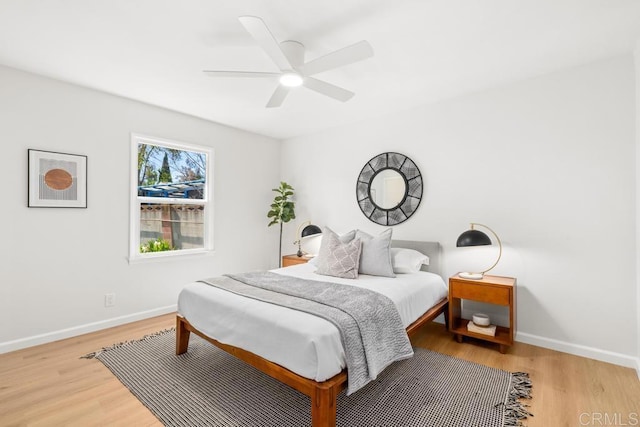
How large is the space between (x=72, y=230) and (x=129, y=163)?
90cm

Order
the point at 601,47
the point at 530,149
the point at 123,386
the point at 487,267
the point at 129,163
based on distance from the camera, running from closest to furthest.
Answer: the point at 123,386 < the point at 601,47 < the point at 530,149 < the point at 487,267 < the point at 129,163

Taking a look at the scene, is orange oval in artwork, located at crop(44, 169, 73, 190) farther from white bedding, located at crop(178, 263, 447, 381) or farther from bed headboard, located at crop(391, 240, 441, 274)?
bed headboard, located at crop(391, 240, 441, 274)

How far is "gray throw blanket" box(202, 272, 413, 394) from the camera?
1836 millimetres

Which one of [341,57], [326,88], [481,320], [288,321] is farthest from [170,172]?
[481,320]

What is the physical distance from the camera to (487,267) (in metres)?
3.20

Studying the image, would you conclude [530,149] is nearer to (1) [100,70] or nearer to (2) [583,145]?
(2) [583,145]

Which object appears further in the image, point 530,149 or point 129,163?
point 129,163

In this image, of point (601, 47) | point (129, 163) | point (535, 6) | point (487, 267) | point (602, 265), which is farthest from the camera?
point (129, 163)

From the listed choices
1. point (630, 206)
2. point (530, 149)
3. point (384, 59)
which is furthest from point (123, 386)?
point (630, 206)

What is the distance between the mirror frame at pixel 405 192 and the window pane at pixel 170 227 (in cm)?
220

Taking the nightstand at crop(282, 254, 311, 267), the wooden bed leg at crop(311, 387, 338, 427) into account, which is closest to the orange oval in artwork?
the nightstand at crop(282, 254, 311, 267)

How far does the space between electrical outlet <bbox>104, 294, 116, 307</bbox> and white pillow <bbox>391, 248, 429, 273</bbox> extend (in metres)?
3.03

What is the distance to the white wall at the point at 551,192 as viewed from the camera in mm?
2572

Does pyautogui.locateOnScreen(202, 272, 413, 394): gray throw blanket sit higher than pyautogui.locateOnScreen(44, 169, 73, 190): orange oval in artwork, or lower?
lower
